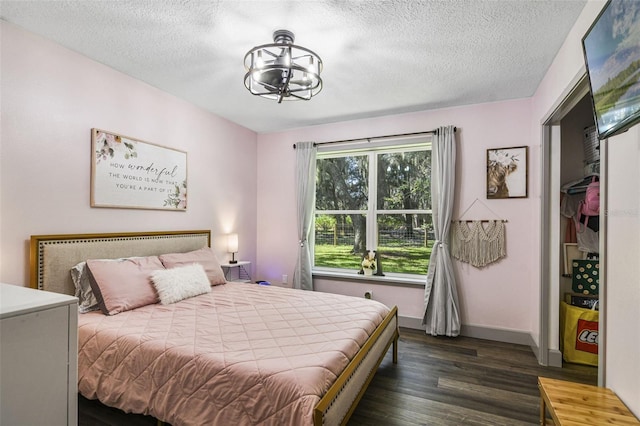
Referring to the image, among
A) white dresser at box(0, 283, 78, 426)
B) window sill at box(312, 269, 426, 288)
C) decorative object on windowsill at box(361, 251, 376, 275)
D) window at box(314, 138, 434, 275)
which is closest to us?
white dresser at box(0, 283, 78, 426)

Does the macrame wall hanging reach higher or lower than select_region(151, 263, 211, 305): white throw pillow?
higher

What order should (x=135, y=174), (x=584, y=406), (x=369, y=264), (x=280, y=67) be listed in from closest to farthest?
(x=584, y=406), (x=280, y=67), (x=135, y=174), (x=369, y=264)

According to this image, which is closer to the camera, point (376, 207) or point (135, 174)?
point (135, 174)

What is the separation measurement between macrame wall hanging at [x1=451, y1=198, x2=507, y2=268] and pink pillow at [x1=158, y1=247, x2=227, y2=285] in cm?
267

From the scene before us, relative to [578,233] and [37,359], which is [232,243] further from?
[578,233]

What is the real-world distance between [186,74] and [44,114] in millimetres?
1139

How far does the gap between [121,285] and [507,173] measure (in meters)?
3.85

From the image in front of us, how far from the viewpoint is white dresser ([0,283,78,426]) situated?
1171mm

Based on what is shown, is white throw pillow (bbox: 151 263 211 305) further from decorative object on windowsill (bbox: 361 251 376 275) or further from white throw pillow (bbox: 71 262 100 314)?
decorative object on windowsill (bbox: 361 251 376 275)

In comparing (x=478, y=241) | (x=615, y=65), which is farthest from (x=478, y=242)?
(x=615, y=65)

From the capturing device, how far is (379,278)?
4.04m

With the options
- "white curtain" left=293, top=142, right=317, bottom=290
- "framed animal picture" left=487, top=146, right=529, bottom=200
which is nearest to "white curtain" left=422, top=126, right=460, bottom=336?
"framed animal picture" left=487, top=146, right=529, bottom=200

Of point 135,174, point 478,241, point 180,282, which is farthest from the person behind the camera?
point 478,241

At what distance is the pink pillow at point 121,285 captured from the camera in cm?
236
